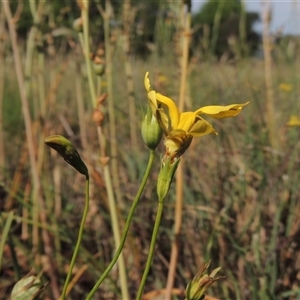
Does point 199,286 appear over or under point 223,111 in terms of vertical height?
under

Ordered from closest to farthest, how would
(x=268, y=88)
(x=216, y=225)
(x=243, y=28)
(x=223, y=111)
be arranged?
(x=223, y=111)
(x=216, y=225)
(x=268, y=88)
(x=243, y=28)

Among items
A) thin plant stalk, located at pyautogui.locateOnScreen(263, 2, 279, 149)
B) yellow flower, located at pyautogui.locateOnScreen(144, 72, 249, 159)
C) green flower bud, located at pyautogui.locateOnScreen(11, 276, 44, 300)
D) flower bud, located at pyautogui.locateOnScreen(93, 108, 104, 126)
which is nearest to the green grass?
thin plant stalk, located at pyautogui.locateOnScreen(263, 2, 279, 149)

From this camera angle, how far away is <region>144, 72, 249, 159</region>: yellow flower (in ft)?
1.38

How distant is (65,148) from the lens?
0.44 metres

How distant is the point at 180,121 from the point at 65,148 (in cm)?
10

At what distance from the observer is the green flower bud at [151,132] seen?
0.44m

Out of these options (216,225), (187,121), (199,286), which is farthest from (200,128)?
(216,225)

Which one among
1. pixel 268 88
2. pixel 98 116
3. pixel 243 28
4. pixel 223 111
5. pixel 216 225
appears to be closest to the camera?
pixel 223 111

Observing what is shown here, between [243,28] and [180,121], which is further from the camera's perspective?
[243,28]

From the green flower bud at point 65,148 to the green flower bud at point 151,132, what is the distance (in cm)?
6

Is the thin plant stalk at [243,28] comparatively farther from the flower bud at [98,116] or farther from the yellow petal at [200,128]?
the yellow petal at [200,128]

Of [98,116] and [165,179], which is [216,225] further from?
[165,179]

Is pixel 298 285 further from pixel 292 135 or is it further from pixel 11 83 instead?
pixel 11 83

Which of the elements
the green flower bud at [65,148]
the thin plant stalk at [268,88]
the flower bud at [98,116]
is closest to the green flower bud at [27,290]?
the green flower bud at [65,148]
